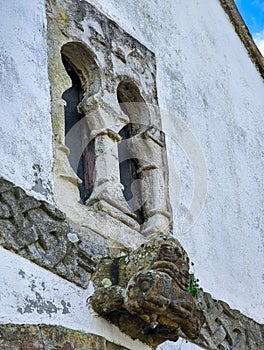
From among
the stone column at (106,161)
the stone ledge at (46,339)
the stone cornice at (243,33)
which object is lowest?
the stone ledge at (46,339)

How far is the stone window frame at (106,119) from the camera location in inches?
193

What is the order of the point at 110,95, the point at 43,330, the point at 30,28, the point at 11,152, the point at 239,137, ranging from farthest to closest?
the point at 239,137 < the point at 110,95 < the point at 30,28 < the point at 11,152 < the point at 43,330

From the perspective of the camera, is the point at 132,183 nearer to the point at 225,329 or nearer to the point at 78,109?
the point at 78,109

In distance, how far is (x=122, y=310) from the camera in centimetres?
459

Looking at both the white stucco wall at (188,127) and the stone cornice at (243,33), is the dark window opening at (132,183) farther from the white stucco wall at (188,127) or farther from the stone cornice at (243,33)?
the stone cornice at (243,33)

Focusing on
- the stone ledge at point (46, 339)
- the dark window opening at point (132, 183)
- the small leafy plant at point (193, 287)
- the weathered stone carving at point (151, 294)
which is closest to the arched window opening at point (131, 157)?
the dark window opening at point (132, 183)

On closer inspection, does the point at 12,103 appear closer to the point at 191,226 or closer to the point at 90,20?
the point at 90,20

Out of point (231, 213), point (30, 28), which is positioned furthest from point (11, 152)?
point (231, 213)

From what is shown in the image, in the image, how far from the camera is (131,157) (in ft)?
18.8

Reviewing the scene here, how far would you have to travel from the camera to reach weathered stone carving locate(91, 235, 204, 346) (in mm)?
4441

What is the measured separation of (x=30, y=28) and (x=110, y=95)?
0.71 meters

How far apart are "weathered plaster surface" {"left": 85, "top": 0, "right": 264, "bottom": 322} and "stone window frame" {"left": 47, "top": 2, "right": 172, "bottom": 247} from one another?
0.54ft

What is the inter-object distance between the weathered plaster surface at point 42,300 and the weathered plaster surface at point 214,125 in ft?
3.96

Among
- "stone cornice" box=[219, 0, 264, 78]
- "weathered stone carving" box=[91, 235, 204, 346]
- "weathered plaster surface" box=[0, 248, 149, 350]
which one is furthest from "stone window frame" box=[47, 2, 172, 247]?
"stone cornice" box=[219, 0, 264, 78]
